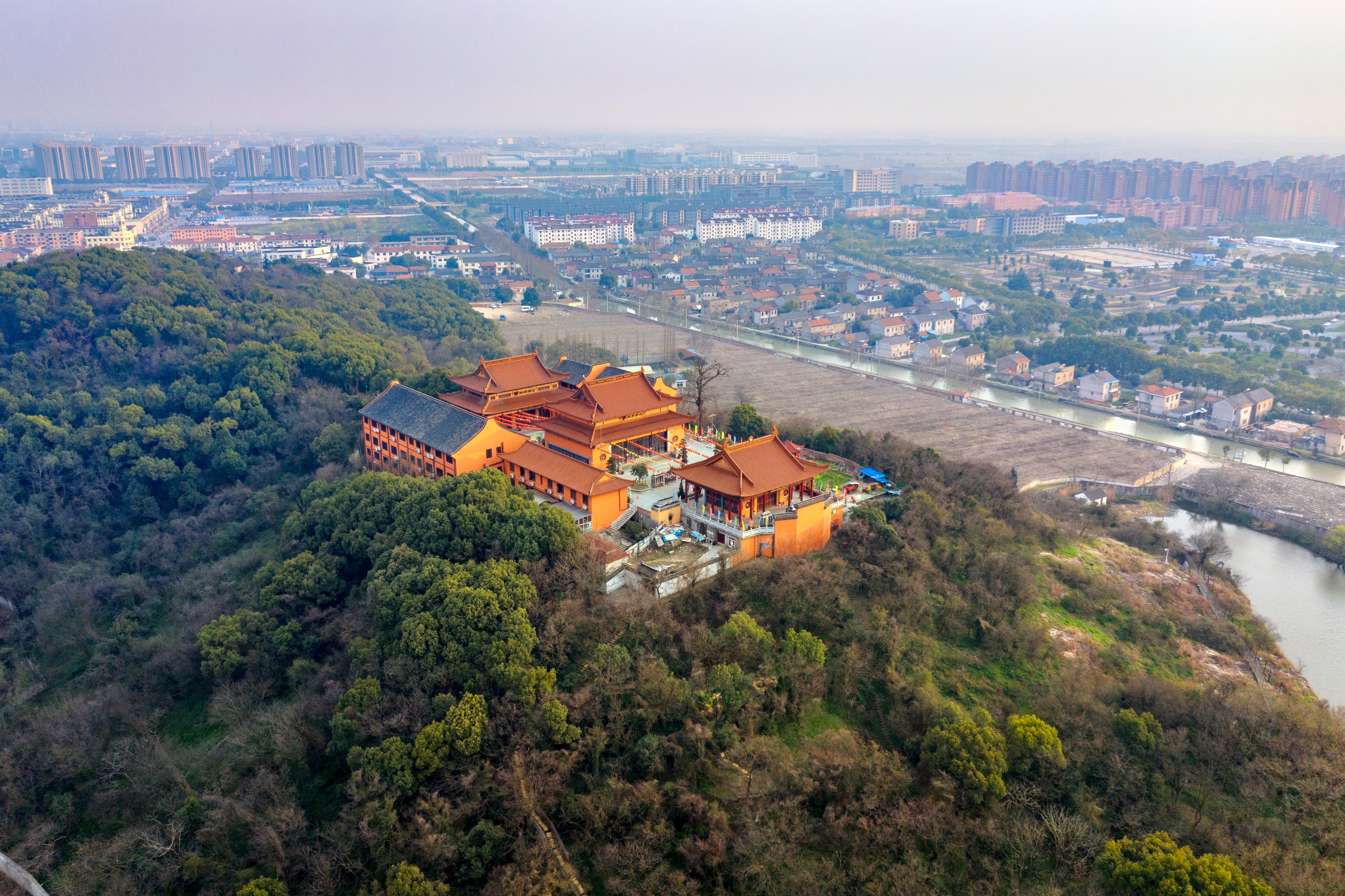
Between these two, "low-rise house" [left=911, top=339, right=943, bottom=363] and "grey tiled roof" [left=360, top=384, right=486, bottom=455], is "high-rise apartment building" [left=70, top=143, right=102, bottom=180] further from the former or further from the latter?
"grey tiled roof" [left=360, top=384, right=486, bottom=455]

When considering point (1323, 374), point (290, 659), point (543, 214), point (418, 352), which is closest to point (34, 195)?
point (543, 214)

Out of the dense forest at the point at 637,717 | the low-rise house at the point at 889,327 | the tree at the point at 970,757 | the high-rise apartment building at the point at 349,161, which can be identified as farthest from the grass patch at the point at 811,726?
the high-rise apartment building at the point at 349,161

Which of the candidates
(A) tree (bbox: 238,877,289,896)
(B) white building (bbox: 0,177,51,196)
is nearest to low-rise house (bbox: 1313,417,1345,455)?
(A) tree (bbox: 238,877,289,896)

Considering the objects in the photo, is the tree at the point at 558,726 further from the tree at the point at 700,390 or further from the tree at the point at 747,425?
the tree at the point at 747,425

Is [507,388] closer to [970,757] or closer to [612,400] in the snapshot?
[612,400]

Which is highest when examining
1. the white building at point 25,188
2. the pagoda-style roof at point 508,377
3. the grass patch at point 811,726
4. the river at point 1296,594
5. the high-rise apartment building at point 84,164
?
the high-rise apartment building at point 84,164

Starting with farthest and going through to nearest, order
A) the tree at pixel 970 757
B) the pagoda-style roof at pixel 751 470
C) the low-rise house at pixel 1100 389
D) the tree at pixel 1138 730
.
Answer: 1. the low-rise house at pixel 1100 389
2. the pagoda-style roof at pixel 751 470
3. the tree at pixel 1138 730
4. the tree at pixel 970 757

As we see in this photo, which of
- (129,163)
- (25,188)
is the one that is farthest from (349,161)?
(25,188)
